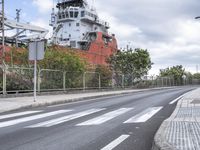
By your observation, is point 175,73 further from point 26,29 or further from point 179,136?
point 179,136

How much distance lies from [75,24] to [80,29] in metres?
1.18

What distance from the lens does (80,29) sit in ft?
218

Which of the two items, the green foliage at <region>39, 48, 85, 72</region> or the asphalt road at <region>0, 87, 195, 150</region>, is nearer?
the asphalt road at <region>0, 87, 195, 150</region>

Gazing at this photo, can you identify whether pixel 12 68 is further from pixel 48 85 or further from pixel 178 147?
pixel 178 147

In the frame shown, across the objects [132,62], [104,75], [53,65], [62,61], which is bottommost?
[104,75]

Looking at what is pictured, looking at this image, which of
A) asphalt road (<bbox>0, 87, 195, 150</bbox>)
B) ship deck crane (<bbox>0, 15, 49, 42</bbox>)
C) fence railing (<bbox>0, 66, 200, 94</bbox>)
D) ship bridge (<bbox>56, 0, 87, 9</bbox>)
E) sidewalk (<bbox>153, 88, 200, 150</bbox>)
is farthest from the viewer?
ship bridge (<bbox>56, 0, 87, 9</bbox>)

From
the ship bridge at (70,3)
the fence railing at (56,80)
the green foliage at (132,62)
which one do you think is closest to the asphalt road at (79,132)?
the fence railing at (56,80)

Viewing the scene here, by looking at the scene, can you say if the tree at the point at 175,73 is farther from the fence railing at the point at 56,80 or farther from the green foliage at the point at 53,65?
the green foliage at the point at 53,65

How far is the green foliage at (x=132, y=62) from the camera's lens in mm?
52688

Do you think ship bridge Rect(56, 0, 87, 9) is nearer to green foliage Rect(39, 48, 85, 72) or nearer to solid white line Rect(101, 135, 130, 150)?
green foliage Rect(39, 48, 85, 72)


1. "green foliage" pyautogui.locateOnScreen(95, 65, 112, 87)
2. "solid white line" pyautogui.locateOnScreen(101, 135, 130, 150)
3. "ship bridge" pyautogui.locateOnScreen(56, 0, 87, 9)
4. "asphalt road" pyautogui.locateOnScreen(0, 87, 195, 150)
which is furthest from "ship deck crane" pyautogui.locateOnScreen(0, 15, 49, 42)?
"solid white line" pyautogui.locateOnScreen(101, 135, 130, 150)

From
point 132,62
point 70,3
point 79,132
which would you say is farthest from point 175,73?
point 79,132

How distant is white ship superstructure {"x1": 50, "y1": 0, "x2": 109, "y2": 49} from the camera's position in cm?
6600

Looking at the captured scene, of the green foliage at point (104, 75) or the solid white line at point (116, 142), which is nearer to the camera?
the solid white line at point (116, 142)
